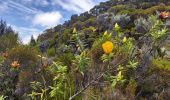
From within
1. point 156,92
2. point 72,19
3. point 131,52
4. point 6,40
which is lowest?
point 156,92

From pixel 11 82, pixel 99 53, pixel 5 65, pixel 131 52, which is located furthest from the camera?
pixel 5 65

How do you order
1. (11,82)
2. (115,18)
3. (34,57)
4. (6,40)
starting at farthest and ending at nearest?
(115,18)
(6,40)
(34,57)
(11,82)

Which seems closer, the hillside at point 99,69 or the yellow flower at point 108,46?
the yellow flower at point 108,46

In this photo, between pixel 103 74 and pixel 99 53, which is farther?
pixel 99 53

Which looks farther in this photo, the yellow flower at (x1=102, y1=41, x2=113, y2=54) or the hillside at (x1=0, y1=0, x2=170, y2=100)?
the hillside at (x1=0, y1=0, x2=170, y2=100)

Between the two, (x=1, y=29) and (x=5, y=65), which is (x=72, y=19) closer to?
(x=1, y=29)

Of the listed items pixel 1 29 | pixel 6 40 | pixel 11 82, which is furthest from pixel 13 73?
pixel 1 29

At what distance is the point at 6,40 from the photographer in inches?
1041

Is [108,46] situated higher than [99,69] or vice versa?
[108,46]

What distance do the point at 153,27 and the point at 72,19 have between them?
66.9m

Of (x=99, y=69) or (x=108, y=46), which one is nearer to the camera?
(x=108, y=46)

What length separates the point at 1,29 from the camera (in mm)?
36938

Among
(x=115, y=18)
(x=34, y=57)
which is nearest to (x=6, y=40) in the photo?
(x=115, y=18)

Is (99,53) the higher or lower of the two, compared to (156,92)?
higher
